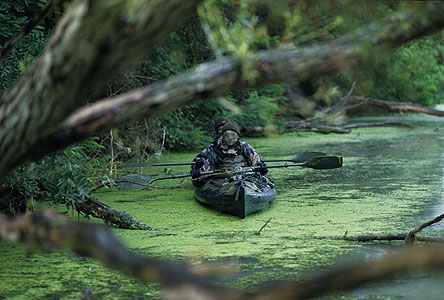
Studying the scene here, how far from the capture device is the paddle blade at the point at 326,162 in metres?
8.06

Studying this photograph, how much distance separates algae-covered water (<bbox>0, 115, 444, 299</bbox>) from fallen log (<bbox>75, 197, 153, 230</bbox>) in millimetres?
95

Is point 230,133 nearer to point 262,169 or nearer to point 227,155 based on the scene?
point 227,155

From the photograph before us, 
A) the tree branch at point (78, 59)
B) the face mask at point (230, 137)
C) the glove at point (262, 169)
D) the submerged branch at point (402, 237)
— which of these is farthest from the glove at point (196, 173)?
the tree branch at point (78, 59)

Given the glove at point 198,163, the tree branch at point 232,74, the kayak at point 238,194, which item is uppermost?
the tree branch at point 232,74

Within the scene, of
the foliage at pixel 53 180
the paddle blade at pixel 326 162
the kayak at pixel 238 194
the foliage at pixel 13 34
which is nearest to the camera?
the foliage at pixel 53 180

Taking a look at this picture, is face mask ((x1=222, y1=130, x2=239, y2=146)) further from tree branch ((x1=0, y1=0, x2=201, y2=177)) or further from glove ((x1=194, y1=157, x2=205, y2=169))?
tree branch ((x1=0, y1=0, x2=201, y2=177))

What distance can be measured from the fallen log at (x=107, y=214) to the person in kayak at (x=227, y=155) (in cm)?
168

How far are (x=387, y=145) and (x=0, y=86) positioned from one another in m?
9.58

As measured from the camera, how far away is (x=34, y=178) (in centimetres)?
478

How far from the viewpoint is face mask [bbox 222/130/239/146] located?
765 centimetres

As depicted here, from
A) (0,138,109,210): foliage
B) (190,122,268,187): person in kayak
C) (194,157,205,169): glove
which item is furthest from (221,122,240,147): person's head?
(0,138,109,210): foliage

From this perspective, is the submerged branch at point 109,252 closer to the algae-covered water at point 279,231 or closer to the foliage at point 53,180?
the algae-covered water at point 279,231

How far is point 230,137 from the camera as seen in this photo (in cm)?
764

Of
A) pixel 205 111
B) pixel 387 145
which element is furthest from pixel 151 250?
pixel 387 145
